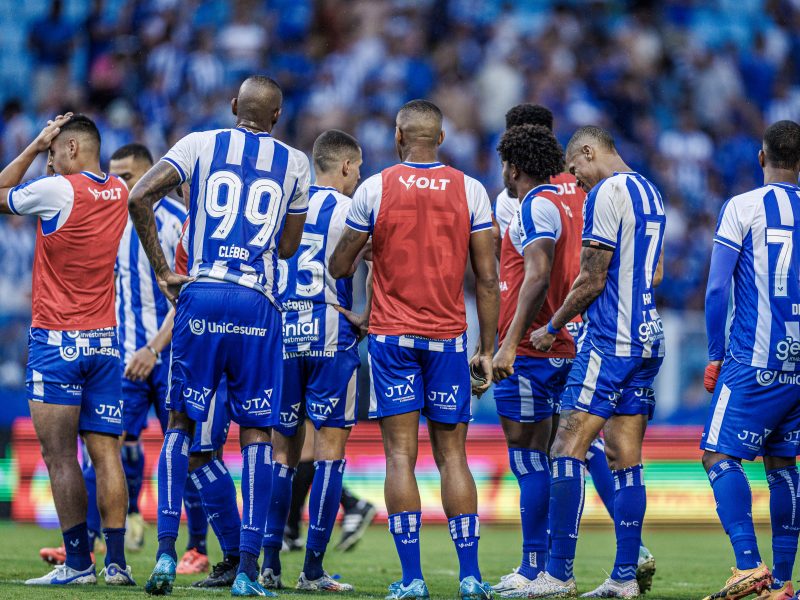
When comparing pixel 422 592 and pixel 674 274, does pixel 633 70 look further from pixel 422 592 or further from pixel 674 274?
pixel 422 592

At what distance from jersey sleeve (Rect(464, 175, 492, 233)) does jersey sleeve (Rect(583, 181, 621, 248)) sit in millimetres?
749

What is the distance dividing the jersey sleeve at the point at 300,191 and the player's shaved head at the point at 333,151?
1202 mm

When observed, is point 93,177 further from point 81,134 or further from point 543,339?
point 543,339

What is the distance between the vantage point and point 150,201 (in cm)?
687

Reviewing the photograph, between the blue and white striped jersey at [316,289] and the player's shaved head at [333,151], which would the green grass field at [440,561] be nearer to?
the blue and white striped jersey at [316,289]

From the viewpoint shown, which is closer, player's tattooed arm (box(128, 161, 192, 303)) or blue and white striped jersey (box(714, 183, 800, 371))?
player's tattooed arm (box(128, 161, 192, 303))

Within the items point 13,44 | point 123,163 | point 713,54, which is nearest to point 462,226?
point 123,163

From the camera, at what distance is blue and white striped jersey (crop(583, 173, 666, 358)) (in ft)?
25.3

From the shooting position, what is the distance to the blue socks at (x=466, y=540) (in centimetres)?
699

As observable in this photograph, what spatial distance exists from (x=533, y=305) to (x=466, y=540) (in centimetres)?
A: 168

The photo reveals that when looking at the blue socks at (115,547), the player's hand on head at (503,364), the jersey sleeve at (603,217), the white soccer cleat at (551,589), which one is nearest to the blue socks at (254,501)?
the blue socks at (115,547)

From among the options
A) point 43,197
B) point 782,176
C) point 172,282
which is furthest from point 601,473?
point 43,197

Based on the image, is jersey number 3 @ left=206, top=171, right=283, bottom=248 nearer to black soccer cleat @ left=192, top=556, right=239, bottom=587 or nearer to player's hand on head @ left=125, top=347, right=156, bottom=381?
black soccer cleat @ left=192, top=556, right=239, bottom=587

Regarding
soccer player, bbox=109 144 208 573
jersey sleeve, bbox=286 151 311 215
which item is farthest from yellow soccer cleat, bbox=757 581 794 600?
soccer player, bbox=109 144 208 573
